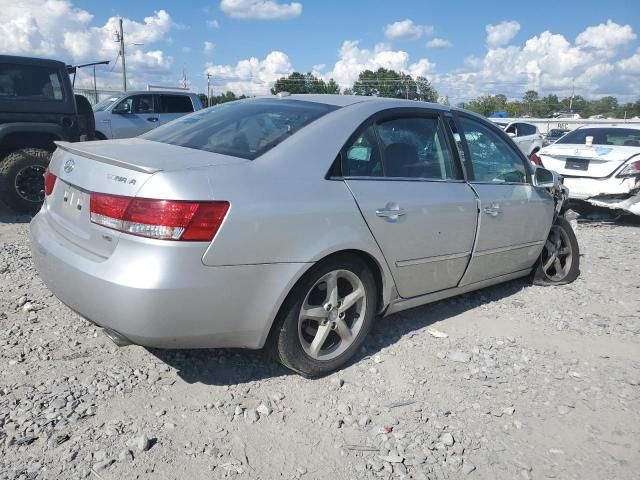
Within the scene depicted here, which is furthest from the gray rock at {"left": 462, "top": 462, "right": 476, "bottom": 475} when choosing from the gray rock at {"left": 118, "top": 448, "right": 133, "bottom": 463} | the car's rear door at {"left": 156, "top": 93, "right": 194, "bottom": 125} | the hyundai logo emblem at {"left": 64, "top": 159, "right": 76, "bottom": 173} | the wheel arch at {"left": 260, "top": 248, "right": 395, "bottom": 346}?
the car's rear door at {"left": 156, "top": 93, "right": 194, "bottom": 125}

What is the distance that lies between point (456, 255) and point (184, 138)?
1.91m

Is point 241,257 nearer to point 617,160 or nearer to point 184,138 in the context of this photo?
point 184,138

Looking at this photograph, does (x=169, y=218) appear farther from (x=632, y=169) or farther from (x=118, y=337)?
(x=632, y=169)

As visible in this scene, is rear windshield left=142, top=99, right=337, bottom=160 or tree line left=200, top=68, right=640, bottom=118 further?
tree line left=200, top=68, right=640, bottom=118

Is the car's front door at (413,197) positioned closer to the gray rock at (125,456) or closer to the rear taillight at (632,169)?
the gray rock at (125,456)

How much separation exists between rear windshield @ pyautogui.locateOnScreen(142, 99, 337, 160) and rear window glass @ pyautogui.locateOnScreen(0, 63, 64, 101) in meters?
4.27

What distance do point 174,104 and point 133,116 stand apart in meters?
1.11

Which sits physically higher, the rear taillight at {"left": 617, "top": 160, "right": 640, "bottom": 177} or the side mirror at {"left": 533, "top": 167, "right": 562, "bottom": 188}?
the side mirror at {"left": 533, "top": 167, "right": 562, "bottom": 188}

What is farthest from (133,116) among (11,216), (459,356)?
(459,356)

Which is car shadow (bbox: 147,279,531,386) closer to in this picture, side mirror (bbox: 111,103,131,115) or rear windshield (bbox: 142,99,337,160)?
rear windshield (bbox: 142,99,337,160)

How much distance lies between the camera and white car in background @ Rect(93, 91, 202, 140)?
12.0 metres

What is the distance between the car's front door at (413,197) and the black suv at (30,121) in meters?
4.87

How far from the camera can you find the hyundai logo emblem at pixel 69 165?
112 inches

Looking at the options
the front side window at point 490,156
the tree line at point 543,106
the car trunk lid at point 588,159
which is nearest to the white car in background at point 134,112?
the car trunk lid at point 588,159
